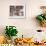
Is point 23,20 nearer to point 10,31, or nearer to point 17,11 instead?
point 17,11

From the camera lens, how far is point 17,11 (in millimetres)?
3248

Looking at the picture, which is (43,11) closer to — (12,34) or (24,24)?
(24,24)

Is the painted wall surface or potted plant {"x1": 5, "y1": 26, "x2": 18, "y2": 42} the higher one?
the painted wall surface

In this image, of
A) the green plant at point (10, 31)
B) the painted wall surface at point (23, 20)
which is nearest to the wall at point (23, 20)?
the painted wall surface at point (23, 20)

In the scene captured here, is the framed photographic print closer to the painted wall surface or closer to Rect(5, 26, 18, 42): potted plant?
the painted wall surface

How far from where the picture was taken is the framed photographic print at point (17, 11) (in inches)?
127

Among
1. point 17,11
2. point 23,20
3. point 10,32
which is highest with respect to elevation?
point 17,11

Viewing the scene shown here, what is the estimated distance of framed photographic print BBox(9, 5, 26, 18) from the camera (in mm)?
3232

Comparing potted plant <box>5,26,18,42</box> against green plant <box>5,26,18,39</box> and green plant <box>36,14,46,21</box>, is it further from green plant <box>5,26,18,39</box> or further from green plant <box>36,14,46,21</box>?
green plant <box>36,14,46,21</box>

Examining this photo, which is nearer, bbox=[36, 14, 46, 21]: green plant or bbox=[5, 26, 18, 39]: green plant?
bbox=[5, 26, 18, 39]: green plant

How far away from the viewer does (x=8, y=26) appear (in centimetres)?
318

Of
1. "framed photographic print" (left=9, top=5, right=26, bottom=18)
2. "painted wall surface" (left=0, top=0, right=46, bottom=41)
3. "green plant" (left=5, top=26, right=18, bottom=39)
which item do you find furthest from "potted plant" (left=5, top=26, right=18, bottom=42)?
"framed photographic print" (left=9, top=5, right=26, bottom=18)

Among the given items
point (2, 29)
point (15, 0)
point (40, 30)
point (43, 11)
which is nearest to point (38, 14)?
point (43, 11)

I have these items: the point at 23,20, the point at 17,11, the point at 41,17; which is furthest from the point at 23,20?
the point at 41,17
